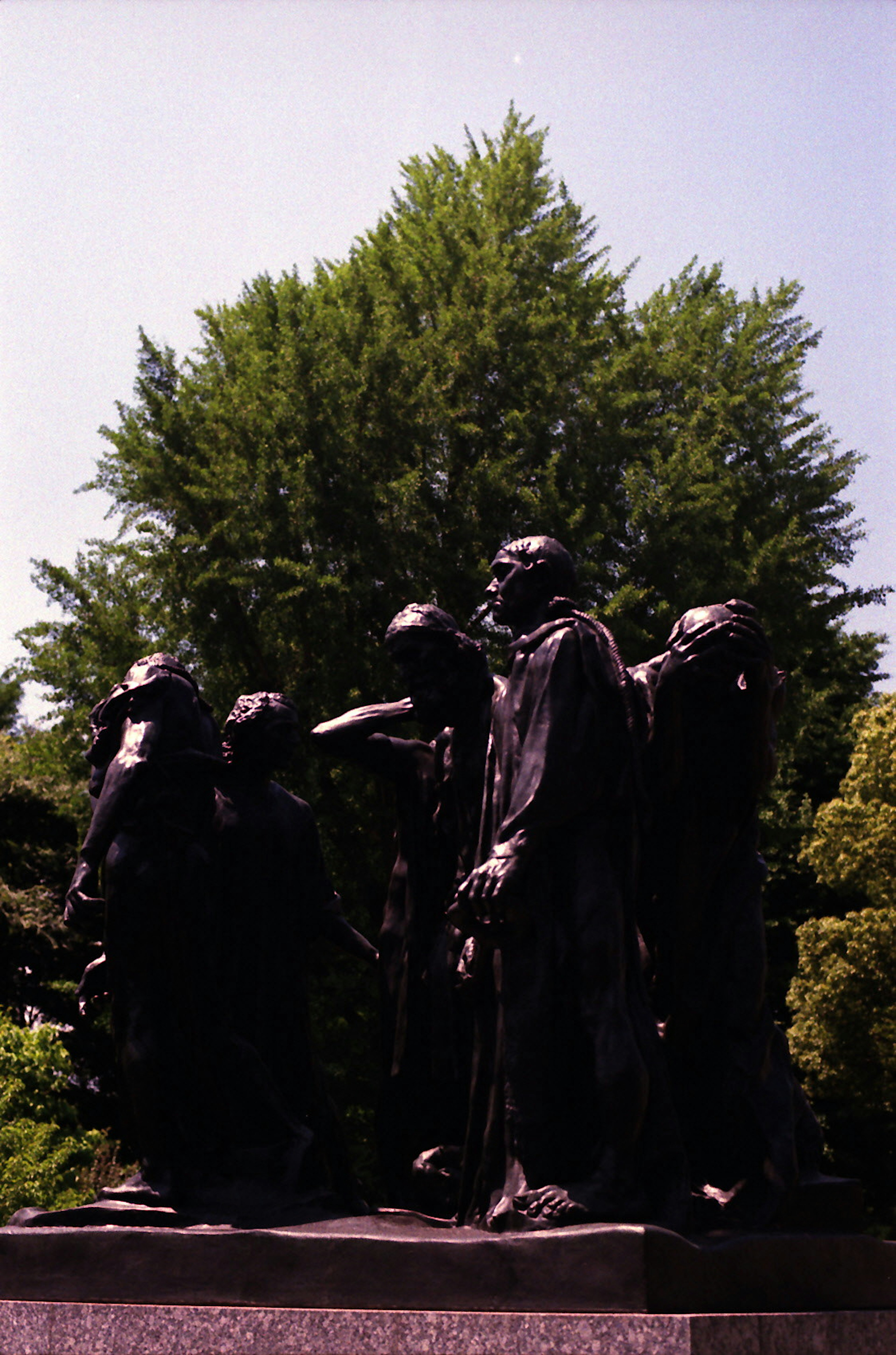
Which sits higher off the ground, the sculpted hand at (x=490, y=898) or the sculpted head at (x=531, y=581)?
the sculpted head at (x=531, y=581)

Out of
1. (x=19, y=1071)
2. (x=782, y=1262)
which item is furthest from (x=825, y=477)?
(x=782, y=1262)

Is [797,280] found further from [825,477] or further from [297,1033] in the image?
[297,1033]

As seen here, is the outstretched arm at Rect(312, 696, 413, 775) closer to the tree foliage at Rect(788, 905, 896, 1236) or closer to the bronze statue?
the bronze statue

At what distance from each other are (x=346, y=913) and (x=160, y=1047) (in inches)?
399

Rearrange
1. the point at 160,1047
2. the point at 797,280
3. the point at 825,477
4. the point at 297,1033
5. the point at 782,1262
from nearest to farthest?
the point at 782,1262
the point at 160,1047
the point at 297,1033
the point at 825,477
the point at 797,280

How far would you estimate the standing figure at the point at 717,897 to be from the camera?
19.8 feet

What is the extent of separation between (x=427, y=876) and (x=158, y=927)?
1274mm

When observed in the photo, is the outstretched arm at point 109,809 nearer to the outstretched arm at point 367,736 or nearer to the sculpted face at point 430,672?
the outstretched arm at point 367,736

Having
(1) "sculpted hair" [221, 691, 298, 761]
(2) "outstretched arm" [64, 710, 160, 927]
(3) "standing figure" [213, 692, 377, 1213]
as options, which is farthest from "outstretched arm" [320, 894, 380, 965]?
(2) "outstretched arm" [64, 710, 160, 927]

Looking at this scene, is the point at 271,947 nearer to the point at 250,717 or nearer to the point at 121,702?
the point at 250,717

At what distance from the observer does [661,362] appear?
20.5 metres

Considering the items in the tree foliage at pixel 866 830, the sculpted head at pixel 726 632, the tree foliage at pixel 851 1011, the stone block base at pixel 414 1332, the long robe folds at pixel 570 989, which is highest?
the tree foliage at pixel 866 830

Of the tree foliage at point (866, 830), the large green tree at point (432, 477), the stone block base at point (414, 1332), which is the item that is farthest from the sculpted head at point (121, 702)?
the tree foliage at point (866, 830)

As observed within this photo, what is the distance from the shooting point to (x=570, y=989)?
5.82 metres
